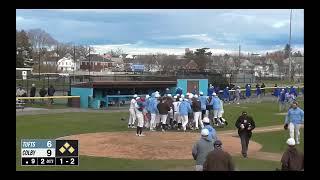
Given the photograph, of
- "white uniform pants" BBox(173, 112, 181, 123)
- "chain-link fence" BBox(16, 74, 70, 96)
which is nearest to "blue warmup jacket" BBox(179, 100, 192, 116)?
"white uniform pants" BBox(173, 112, 181, 123)

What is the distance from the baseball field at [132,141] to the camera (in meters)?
14.5

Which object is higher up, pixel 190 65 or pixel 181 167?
pixel 190 65

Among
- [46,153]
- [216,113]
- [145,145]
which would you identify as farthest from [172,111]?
[46,153]

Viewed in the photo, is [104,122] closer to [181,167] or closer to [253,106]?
[181,167]

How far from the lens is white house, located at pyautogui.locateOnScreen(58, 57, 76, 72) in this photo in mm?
51731

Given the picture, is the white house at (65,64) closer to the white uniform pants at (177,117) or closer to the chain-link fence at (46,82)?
the chain-link fence at (46,82)

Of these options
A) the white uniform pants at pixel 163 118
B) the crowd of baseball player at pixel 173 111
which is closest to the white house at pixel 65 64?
the crowd of baseball player at pixel 173 111

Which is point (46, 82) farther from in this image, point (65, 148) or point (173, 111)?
point (65, 148)

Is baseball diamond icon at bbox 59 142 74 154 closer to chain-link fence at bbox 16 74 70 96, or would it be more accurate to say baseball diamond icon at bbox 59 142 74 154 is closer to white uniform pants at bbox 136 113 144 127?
white uniform pants at bbox 136 113 144 127
